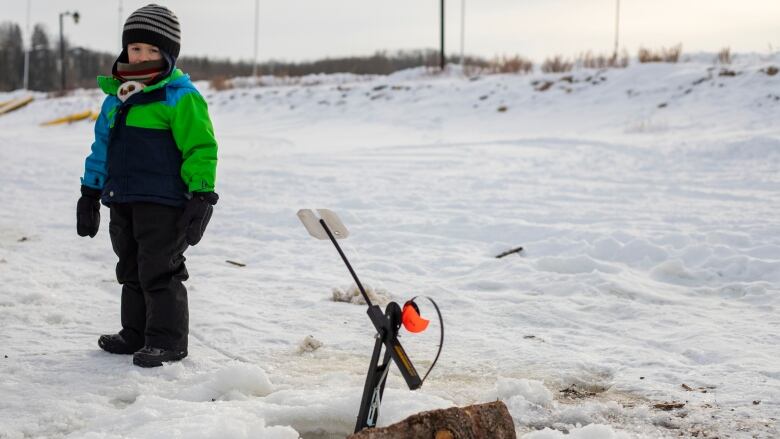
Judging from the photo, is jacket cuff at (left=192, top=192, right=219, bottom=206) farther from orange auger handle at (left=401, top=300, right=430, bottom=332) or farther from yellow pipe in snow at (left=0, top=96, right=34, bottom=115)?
yellow pipe in snow at (left=0, top=96, right=34, bottom=115)

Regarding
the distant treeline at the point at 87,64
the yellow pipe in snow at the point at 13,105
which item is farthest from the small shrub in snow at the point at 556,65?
the distant treeline at the point at 87,64

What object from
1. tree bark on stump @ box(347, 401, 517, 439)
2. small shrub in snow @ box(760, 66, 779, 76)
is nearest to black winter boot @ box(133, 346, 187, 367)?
tree bark on stump @ box(347, 401, 517, 439)

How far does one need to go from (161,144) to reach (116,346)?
0.93 m

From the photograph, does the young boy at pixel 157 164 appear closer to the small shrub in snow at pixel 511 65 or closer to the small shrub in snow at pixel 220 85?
the small shrub in snow at pixel 511 65

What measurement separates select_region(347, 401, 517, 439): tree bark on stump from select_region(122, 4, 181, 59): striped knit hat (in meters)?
1.94

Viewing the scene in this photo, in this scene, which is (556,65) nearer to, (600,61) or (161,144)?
(600,61)

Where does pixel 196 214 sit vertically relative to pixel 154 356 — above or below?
above

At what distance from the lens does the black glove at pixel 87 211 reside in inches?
136

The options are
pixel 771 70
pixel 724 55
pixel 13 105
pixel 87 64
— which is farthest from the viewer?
pixel 87 64

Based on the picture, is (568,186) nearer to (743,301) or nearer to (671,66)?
(743,301)

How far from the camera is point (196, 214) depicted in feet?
10.5

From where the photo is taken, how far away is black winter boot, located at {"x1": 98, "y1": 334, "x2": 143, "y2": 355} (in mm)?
3480

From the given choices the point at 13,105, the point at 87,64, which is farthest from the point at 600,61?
the point at 87,64

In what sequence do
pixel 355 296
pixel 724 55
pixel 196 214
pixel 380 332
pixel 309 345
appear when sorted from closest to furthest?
1. pixel 380 332
2. pixel 196 214
3. pixel 309 345
4. pixel 355 296
5. pixel 724 55
